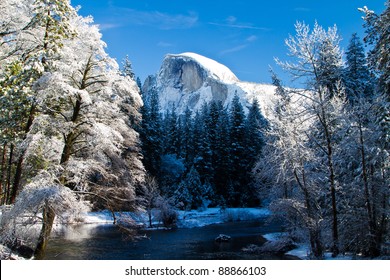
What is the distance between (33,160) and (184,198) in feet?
118

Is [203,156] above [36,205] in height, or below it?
above

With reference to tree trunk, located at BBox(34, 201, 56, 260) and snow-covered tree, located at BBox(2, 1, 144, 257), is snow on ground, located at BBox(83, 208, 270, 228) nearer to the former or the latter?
snow-covered tree, located at BBox(2, 1, 144, 257)

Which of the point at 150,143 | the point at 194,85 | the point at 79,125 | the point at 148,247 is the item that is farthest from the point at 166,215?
the point at 194,85

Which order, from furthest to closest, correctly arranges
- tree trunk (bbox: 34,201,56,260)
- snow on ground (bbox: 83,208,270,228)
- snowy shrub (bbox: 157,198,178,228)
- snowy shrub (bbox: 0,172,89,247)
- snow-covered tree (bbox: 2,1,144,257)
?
1. snow on ground (bbox: 83,208,270,228)
2. snowy shrub (bbox: 157,198,178,228)
3. snow-covered tree (bbox: 2,1,144,257)
4. tree trunk (bbox: 34,201,56,260)
5. snowy shrub (bbox: 0,172,89,247)

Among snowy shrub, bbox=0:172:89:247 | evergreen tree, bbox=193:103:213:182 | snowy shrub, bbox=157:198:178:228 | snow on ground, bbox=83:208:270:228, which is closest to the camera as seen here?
snowy shrub, bbox=0:172:89:247

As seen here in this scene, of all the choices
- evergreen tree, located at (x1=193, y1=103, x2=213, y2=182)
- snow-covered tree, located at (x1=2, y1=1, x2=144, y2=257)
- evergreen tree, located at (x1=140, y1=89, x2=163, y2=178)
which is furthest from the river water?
evergreen tree, located at (x1=193, y1=103, x2=213, y2=182)

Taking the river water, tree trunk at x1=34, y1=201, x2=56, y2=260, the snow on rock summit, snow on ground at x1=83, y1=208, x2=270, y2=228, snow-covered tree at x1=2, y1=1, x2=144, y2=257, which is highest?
the snow on rock summit

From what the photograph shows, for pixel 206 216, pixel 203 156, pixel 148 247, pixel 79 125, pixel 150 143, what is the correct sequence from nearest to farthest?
pixel 79 125 → pixel 148 247 → pixel 206 216 → pixel 150 143 → pixel 203 156

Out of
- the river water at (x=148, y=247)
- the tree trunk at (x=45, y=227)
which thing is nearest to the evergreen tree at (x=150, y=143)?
the river water at (x=148, y=247)

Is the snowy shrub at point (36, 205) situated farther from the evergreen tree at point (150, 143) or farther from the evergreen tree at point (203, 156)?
the evergreen tree at point (203, 156)

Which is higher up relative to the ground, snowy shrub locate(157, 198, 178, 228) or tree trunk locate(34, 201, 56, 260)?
tree trunk locate(34, 201, 56, 260)

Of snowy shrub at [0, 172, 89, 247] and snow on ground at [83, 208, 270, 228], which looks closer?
snowy shrub at [0, 172, 89, 247]

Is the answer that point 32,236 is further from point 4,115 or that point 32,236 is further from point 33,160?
point 4,115

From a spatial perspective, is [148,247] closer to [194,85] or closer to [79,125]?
[79,125]
